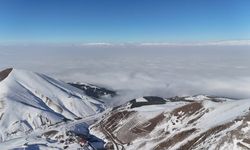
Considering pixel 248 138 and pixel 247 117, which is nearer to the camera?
pixel 248 138

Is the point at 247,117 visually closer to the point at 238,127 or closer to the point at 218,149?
the point at 238,127

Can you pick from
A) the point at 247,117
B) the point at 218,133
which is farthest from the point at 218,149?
the point at 247,117

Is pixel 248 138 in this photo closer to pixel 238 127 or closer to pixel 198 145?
pixel 238 127

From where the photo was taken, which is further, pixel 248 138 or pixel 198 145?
pixel 198 145

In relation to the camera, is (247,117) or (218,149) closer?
(218,149)

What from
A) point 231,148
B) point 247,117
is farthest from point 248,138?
point 247,117

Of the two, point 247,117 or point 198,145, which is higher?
point 247,117

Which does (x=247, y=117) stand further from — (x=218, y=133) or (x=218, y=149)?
(x=218, y=149)

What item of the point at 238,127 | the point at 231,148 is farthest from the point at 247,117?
the point at 231,148
